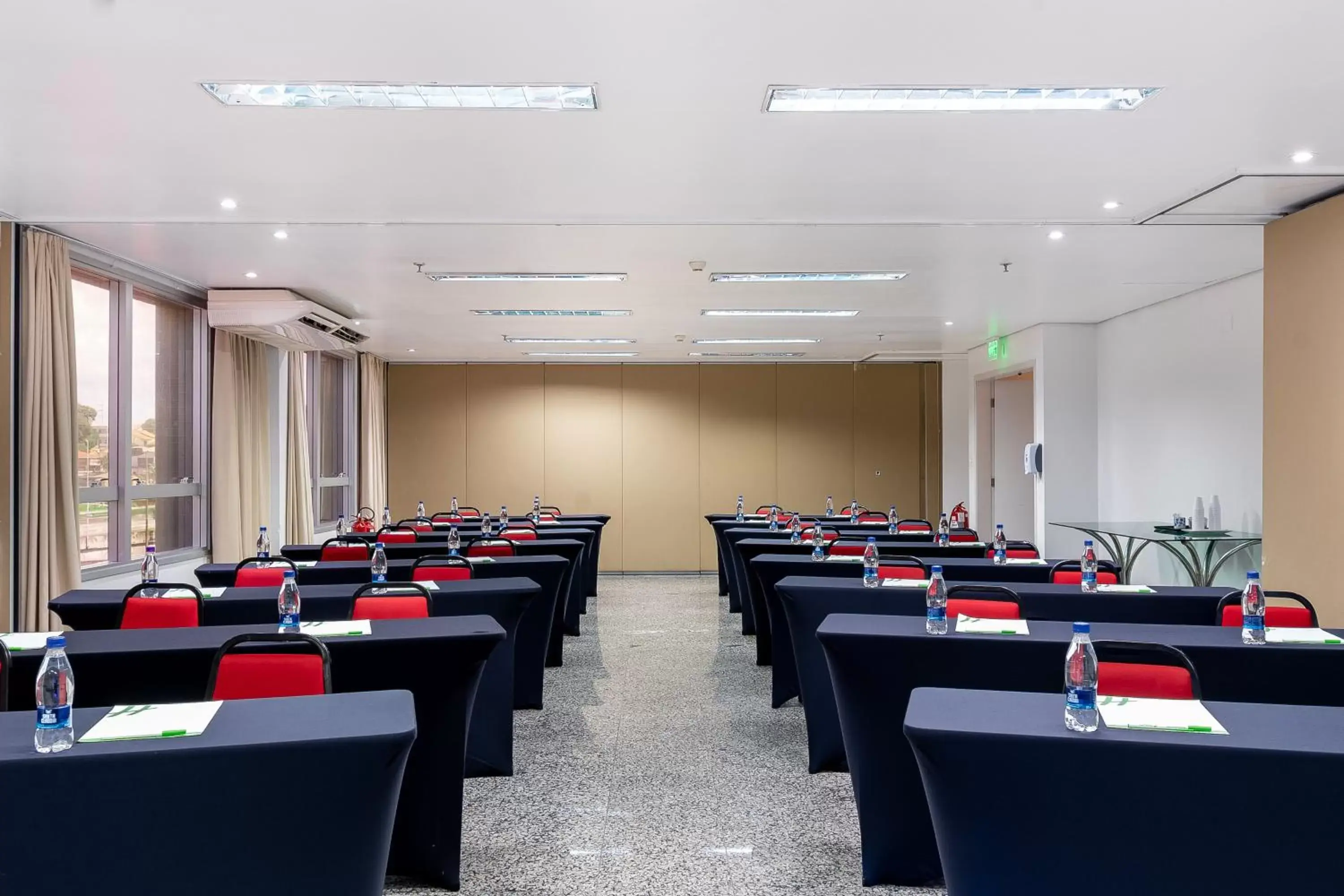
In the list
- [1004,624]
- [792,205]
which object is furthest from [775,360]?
[1004,624]

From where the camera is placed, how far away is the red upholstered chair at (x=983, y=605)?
4121 millimetres

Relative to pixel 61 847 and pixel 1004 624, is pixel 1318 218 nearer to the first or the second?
pixel 1004 624

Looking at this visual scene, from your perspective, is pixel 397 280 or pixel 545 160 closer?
pixel 545 160

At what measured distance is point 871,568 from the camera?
4957 millimetres

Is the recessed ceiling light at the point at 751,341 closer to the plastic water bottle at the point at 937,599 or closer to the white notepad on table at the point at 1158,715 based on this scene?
the plastic water bottle at the point at 937,599

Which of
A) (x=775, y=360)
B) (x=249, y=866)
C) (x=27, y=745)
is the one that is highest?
(x=775, y=360)

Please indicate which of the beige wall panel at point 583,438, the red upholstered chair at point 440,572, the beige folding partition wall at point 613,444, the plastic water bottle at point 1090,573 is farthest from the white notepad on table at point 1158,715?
the beige wall panel at point 583,438

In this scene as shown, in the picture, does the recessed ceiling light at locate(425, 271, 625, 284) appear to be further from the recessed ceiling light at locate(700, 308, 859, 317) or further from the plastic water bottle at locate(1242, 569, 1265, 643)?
the plastic water bottle at locate(1242, 569, 1265, 643)

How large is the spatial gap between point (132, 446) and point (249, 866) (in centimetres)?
669

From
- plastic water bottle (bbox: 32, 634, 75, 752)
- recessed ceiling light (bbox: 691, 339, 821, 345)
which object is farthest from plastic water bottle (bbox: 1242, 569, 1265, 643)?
recessed ceiling light (bbox: 691, 339, 821, 345)

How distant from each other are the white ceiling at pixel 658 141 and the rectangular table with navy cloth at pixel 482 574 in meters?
2.11

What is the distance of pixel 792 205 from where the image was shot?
5.96 m

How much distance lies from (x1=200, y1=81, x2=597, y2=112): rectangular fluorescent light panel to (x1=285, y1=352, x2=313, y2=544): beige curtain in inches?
268

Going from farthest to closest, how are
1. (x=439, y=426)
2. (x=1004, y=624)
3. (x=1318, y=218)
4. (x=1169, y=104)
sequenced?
1. (x=439, y=426)
2. (x=1318, y=218)
3. (x=1169, y=104)
4. (x=1004, y=624)
